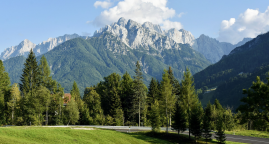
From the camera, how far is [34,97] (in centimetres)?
6156

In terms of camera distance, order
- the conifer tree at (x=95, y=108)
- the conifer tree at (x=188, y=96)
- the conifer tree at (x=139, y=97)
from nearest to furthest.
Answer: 1. the conifer tree at (x=188, y=96)
2. the conifer tree at (x=139, y=97)
3. the conifer tree at (x=95, y=108)

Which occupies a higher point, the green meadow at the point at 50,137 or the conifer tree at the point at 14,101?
the conifer tree at the point at 14,101

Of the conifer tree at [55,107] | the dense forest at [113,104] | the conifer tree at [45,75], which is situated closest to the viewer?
the dense forest at [113,104]

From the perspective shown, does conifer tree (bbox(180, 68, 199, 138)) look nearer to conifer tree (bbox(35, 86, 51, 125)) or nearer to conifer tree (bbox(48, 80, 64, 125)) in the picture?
conifer tree (bbox(35, 86, 51, 125))

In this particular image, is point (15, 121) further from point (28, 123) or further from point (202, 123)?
point (202, 123)

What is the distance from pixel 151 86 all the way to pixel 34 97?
3903cm

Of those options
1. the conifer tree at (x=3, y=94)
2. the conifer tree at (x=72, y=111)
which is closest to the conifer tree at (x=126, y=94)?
the conifer tree at (x=72, y=111)

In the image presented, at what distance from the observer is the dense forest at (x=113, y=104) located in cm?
4850

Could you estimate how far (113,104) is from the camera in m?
79.1

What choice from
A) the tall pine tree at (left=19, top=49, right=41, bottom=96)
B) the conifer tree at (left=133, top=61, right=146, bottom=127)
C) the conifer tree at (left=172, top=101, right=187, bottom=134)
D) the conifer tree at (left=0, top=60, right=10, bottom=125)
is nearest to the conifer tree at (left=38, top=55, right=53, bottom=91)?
the tall pine tree at (left=19, top=49, right=41, bottom=96)

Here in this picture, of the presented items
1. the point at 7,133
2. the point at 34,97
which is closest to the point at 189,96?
the point at 7,133

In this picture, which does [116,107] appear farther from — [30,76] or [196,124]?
[196,124]

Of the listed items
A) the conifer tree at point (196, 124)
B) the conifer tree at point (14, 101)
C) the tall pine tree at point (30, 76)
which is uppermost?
the tall pine tree at point (30, 76)

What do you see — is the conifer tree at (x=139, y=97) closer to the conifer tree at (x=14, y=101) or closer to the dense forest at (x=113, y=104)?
the dense forest at (x=113, y=104)
